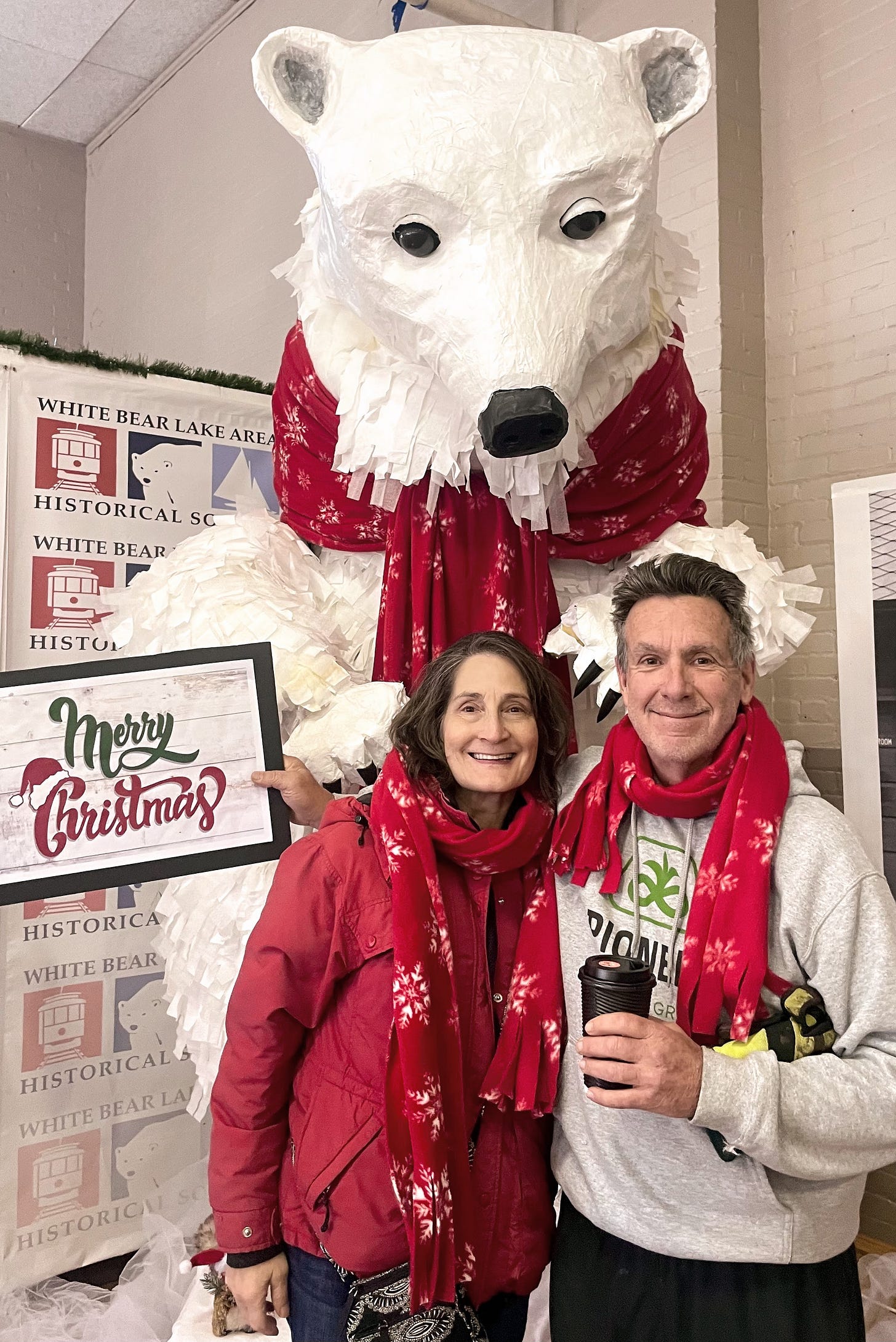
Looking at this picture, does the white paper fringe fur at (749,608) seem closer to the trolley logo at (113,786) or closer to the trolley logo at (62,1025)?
the trolley logo at (113,786)

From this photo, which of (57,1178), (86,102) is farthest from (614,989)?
(86,102)

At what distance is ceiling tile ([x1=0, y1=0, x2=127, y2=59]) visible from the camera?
3.29 meters

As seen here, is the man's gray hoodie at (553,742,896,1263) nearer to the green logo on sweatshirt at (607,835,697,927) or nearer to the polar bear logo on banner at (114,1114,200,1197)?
the green logo on sweatshirt at (607,835,697,927)

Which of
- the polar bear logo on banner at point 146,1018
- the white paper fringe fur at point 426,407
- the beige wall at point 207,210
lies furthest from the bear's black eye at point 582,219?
the beige wall at point 207,210

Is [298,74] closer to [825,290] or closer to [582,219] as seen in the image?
[582,219]

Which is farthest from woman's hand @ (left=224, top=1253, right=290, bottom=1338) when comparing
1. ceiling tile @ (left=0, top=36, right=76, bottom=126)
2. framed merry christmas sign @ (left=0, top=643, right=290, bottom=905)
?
ceiling tile @ (left=0, top=36, right=76, bottom=126)

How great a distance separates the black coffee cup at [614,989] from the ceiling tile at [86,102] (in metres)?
3.98

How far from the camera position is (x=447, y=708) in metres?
1.14

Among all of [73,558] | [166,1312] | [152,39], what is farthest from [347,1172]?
[152,39]

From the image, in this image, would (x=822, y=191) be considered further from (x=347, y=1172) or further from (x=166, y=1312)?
(x=166, y=1312)

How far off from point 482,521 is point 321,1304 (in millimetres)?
886

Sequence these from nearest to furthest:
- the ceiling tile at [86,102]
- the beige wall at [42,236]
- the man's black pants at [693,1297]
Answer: the man's black pants at [693,1297] < the ceiling tile at [86,102] < the beige wall at [42,236]

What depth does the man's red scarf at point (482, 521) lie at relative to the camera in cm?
137

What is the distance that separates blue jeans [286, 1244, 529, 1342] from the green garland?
5.03 ft
